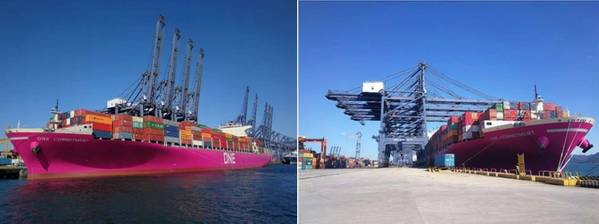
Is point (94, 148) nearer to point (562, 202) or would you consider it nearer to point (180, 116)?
point (180, 116)

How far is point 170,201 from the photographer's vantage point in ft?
60.4

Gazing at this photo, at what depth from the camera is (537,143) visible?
2678 centimetres

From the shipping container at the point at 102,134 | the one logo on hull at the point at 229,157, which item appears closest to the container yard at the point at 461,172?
the one logo on hull at the point at 229,157

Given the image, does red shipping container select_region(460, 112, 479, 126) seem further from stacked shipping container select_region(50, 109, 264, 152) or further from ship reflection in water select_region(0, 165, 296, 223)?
stacked shipping container select_region(50, 109, 264, 152)

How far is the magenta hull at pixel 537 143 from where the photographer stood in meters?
26.3

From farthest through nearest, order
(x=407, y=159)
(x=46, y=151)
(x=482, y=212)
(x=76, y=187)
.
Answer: (x=407, y=159)
(x=46, y=151)
(x=76, y=187)
(x=482, y=212)

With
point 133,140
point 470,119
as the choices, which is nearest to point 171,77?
point 133,140

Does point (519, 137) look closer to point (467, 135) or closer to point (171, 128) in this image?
point (467, 135)

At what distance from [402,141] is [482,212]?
137ft

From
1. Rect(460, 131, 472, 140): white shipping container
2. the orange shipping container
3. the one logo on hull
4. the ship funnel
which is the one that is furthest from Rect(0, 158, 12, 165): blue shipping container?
the ship funnel

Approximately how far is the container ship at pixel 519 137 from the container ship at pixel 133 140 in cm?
2463

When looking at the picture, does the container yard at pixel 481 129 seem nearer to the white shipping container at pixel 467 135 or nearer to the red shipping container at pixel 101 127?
the white shipping container at pixel 467 135

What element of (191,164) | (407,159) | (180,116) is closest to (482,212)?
(191,164)

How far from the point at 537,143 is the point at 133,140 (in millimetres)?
28348
